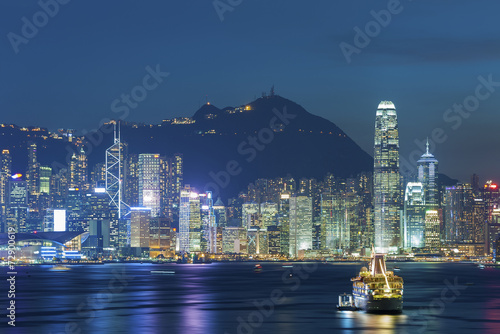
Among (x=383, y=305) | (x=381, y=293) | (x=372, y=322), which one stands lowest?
(x=372, y=322)

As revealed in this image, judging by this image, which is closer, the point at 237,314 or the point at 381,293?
the point at 381,293

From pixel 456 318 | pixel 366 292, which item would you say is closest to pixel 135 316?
pixel 366 292

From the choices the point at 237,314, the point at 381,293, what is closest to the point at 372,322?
the point at 381,293

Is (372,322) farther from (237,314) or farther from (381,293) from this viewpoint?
(237,314)

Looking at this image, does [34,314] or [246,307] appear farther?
[246,307]

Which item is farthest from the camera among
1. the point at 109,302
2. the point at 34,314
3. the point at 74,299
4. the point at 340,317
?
the point at 74,299

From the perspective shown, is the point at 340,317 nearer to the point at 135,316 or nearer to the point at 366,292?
the point at 366,292

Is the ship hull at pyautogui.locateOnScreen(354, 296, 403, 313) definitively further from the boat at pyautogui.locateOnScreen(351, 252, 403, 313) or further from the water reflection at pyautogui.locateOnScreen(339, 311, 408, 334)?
the water reflection at pyautogui.locateOnScreen(339, 311, 408, 334)

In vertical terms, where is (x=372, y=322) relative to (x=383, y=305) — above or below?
below

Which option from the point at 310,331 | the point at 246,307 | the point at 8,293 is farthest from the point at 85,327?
the point at 8,293

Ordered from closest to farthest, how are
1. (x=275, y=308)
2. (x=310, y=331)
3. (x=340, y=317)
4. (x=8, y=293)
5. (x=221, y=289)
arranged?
(x=310, y=331)
(x=340, y=317)
(x=275, y=308)
(x=8, y=293)
(x=221, y=289)

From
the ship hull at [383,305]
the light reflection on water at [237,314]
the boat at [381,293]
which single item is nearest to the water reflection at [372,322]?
the light reflection on water at [237,314]
